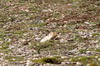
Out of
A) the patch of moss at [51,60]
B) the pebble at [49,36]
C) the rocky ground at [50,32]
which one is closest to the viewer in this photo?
the patch of moss at [51,60]

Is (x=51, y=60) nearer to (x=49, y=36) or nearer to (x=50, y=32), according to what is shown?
(x=49, y=36)

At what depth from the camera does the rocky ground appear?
15.5 meters

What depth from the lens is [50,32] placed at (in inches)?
960

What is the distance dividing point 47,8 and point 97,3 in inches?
238

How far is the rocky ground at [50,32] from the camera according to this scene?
51.0 feet

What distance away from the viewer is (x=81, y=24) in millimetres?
26969

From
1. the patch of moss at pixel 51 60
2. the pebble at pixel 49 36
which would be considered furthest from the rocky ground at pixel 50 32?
the pebble at pixel 49 36

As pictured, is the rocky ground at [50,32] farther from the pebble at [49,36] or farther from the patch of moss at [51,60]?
the pebble at [49,36]

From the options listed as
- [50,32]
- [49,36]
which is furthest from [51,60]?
[50,32]

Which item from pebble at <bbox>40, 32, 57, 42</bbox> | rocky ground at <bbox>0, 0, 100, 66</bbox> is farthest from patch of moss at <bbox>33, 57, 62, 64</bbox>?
pebble at <bbox>40, 32, 57, 42</bbox>

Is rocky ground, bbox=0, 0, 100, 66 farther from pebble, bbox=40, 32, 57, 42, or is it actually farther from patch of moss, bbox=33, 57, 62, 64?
pebble, bbox=40, 32, 57, 42

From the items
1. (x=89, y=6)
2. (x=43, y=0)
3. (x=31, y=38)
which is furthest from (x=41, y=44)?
(x=43, y=0)

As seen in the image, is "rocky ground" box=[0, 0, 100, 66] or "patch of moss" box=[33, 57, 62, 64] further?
"rocky ground" box=[0, 0, 100, 66]

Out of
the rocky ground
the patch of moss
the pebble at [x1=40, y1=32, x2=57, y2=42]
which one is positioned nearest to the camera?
the patch of moss
